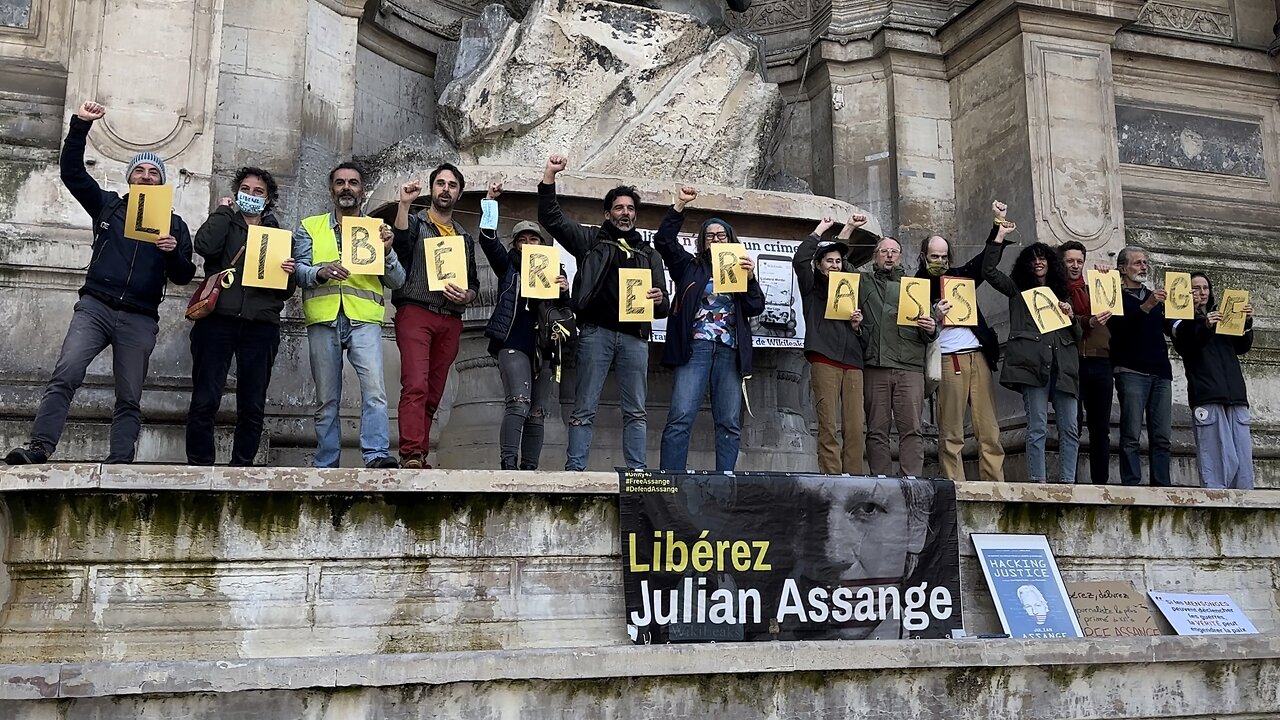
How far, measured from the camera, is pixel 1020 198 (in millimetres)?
10766

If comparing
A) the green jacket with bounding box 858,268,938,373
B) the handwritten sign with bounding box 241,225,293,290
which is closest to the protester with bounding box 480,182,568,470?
the handwritten sign with bounding box 241,225,293,290

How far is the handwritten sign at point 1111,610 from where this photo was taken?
659 cm

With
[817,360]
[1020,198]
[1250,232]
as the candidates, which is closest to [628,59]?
[817,360]

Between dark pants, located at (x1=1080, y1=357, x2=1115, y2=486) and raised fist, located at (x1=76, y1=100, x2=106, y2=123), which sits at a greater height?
raised fist, located at (x1=76, y1=100, x2=106, y2=123)

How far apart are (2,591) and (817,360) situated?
4915mm

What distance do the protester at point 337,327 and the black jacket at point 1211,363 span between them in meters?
5.71

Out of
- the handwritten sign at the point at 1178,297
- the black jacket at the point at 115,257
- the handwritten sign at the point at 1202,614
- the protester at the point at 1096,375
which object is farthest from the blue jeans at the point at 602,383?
the handwritten sign at the point at 1178,297

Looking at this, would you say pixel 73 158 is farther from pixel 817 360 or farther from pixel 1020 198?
pixel 1020 198

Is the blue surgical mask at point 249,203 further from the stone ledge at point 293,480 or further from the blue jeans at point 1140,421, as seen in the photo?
the blue jeans at point 1140,421

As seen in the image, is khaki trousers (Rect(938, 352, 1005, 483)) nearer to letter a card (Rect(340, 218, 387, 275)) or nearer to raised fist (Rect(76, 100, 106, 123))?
letter a card (Rect(340, 218, 387, 275))

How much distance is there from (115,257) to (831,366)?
4411 millimetres

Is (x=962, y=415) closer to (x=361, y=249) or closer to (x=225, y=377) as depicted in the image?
(x=361, y=249)

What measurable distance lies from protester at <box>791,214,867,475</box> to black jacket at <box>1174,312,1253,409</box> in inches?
102

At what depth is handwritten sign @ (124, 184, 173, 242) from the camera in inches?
244
